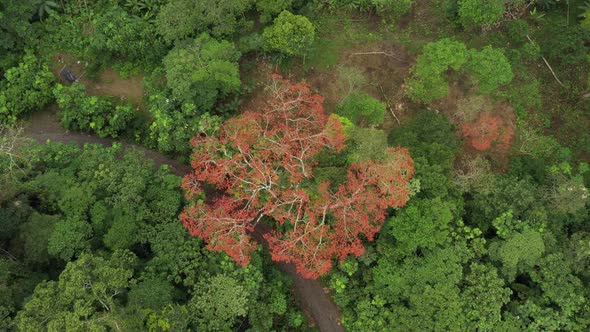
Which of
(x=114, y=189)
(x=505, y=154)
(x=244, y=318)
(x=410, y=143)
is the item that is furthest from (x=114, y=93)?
(x=505, y=154)

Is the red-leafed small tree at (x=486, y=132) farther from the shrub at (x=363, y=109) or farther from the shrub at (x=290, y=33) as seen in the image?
the shrub at (x=290, y=33)

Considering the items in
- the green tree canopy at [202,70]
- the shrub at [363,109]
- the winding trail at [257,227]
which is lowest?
the winding trail at [257,227]

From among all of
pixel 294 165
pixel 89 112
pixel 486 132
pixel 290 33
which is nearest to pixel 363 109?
pixel 294 165

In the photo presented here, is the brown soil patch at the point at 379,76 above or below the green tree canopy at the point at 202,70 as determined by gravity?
below

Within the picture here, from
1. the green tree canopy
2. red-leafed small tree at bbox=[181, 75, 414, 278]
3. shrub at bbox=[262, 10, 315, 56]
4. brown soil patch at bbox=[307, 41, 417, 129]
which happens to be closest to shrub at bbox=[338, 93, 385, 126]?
brown soil patch at bbox=[307, 41, 417, 129]

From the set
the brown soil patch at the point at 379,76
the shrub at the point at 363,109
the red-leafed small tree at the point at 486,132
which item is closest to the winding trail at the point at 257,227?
the shrub at the point at 363,109

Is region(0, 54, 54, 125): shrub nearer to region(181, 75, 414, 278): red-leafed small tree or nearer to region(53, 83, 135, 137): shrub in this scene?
region(53, 83, 135, 137): shrub
